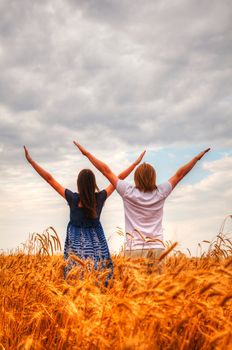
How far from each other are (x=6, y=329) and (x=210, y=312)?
1.56 metres

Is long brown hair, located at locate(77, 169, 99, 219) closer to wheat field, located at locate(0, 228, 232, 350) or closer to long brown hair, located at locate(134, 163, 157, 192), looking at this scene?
long brown hair, located at locate(134, 163, 157, 192)

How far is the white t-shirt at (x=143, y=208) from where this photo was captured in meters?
5.52

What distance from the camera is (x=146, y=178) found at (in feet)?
18.2

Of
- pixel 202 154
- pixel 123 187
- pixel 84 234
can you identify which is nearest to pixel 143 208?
pixel 123 187

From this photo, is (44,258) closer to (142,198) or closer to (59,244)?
(59,244)

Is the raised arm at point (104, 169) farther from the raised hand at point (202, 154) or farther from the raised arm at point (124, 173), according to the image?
the raised hand at point (202, 154)

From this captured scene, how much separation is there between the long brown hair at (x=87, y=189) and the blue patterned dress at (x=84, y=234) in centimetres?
12

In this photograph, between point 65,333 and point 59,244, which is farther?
point 59,244

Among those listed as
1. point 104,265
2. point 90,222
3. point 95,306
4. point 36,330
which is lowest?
point 36,330

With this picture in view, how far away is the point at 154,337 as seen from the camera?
2486mm

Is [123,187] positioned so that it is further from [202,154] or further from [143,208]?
[202,154]

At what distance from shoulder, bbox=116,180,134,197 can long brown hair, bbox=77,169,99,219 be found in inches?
12.1

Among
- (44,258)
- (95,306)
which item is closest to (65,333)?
(95,306)

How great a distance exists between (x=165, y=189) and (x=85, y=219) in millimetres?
1109
